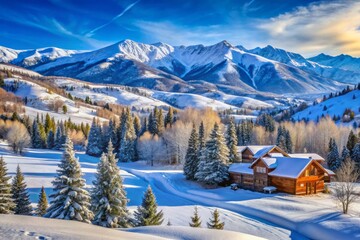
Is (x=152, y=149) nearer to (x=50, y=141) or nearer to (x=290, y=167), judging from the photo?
(x=290, y=167)

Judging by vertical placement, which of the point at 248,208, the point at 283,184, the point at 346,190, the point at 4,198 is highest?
the point at 4,198

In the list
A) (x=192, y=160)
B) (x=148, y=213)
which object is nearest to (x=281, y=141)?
(x=192, y=160)

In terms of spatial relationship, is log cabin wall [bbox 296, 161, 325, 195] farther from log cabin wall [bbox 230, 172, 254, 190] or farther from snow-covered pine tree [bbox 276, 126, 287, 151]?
snow-covered pine tree [bbox 276, 126, 287, 151]

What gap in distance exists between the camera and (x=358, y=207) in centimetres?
3325

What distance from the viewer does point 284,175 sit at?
133ft

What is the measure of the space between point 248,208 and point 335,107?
12175 cm

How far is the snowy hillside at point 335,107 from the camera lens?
12898 cm

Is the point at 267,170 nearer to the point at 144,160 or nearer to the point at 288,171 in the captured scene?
the point at 288,171

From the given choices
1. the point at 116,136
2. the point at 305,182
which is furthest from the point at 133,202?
the point at 116,136

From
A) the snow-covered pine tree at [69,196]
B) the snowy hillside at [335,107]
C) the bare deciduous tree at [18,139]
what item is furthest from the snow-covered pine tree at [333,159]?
the snowy hillside at [335,107]

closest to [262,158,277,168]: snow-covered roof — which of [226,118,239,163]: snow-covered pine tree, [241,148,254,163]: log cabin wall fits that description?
A: [226,118,239,163]: snow-covered pine tree

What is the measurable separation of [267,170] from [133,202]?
66.8ft

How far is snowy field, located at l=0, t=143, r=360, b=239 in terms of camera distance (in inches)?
1041

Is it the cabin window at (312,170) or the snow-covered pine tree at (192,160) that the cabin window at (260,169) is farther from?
the snow-covered pine tree at (192,160)
